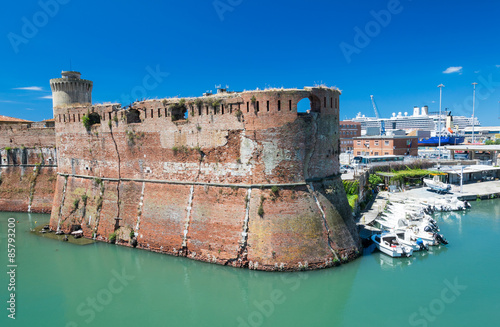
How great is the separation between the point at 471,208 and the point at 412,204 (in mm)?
5795

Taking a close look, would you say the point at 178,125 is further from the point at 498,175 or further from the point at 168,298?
the point at 498,175

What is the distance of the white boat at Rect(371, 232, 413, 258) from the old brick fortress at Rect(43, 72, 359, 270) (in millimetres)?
1983

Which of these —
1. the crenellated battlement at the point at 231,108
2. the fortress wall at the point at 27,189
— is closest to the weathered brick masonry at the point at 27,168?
the fortress wall at the point at 27,189

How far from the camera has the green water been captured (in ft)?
A: 44.5

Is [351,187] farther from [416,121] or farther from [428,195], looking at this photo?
[416,121]

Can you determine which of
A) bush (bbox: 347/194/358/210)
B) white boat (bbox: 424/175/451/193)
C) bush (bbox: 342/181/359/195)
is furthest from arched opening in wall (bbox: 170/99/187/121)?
white boat (bbox: 424/175/451/193)

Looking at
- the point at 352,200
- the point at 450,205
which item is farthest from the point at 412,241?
the point at 450,205

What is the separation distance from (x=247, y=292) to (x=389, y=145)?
4500 cm

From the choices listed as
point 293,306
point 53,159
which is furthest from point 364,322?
point 53,159

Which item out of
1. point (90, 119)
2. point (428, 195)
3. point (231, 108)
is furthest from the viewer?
point (428, 195)

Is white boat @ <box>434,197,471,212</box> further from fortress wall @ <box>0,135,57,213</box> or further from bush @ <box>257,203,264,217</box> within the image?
fortress wall @ <box>0,135,57,213</box>

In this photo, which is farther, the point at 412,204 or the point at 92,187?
the point at 412,204

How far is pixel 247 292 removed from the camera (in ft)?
49.8

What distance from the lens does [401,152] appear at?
54688 millimetres
